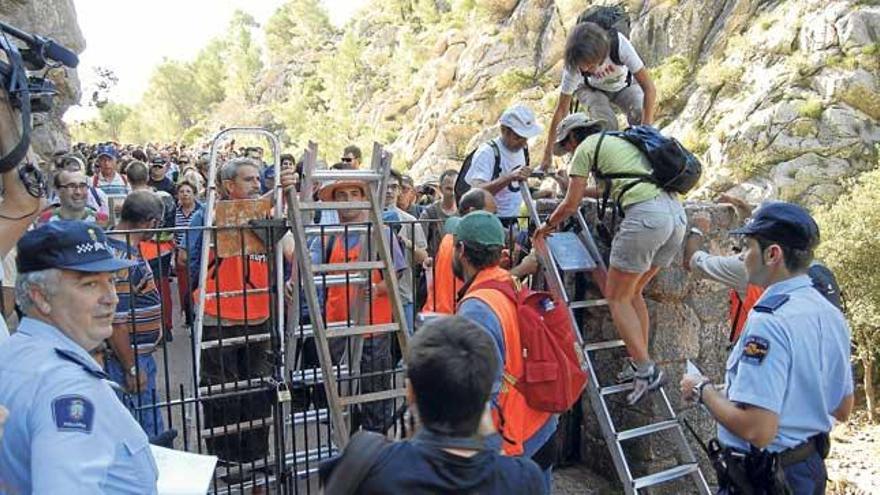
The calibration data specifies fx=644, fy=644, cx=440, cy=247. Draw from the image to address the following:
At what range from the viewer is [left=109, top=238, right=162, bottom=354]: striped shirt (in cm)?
379

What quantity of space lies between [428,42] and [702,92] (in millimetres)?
26361

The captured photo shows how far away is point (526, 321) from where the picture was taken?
314 centimetres

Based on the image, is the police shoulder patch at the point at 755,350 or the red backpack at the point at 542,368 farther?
the red backpack at the point at 542,368

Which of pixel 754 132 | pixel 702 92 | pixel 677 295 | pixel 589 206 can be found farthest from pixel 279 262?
pixel 702 92

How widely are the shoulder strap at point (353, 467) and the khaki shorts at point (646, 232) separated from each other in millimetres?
2615

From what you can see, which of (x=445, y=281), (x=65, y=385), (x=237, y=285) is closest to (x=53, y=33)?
(x=237, y=285)

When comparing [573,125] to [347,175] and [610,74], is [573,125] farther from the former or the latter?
[347,175]

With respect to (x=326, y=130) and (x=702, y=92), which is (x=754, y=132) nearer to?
(x=702, y=92)

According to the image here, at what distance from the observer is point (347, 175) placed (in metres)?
4.25

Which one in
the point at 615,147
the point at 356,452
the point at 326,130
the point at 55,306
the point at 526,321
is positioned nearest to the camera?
the point at 356,452

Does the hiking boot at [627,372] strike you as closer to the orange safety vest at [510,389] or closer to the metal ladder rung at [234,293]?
the orange safety vest at [510,389]

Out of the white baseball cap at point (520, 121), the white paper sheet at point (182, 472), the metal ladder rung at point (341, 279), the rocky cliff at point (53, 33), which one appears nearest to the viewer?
the white paper sheet at point (182, 472)

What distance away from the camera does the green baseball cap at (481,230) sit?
3.05 meters

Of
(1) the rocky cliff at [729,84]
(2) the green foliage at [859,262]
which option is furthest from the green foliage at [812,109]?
(2) the green foliage at [859,262]
